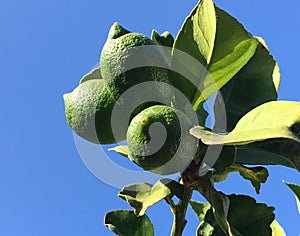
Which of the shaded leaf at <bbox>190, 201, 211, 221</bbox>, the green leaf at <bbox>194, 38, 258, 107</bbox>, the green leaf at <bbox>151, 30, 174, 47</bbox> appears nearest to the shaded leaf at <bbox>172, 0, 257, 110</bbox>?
the green leaf at <bbox>194, 38, 258, 107</bbox>

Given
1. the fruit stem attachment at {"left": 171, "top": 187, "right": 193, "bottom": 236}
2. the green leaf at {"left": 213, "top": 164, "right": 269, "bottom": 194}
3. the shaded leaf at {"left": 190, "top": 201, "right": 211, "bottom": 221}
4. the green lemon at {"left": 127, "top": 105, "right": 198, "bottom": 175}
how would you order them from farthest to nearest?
the shaded leaf at {"left": 190, "top": 201, "right": 211, "bottom": 221}, the green leaf at {"left": 213, "top": 164, "right": 269, "bottom": 194}, the fruit stem attachment at {"left": 171, "top": 187, "right": 193, "bottom": 236}, the green lemon at {"left": 127, "top": 105, "right": 198, "bottom": 175}

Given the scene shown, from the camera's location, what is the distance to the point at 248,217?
1121 mm

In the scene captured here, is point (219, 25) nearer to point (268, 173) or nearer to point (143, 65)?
point (143, 65)

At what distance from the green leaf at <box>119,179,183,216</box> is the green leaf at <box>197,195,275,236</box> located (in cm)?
17

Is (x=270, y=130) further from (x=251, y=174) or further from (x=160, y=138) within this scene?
(x=251, y=174)

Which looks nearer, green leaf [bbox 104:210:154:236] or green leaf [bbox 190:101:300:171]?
green leaf [bbox 190:101:300:171]

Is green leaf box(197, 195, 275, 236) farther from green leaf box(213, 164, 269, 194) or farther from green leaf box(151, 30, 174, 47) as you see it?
green leaf box(151, 30, 174, 47)

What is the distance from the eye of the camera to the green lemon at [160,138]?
91cm

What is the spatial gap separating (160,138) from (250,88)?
32 cm

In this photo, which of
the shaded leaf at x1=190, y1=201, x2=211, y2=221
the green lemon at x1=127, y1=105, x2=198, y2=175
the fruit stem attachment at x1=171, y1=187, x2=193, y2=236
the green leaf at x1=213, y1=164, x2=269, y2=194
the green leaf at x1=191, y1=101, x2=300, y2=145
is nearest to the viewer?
the green leaf at x1=191, y1=101, x2=300, y2=145

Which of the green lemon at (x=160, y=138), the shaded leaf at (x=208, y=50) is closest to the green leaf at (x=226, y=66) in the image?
the shaded leaf at (x=208, y=50)

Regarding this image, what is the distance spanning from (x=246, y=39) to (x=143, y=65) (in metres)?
0.21

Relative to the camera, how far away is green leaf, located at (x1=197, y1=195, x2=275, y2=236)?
111cm

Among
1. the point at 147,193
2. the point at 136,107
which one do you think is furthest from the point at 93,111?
the point at 147,193
